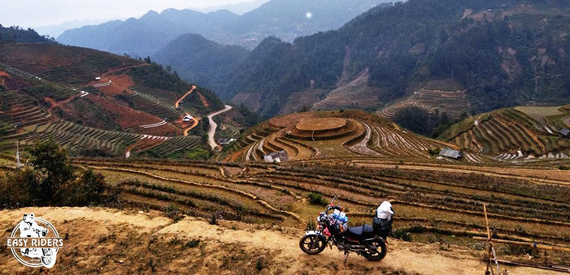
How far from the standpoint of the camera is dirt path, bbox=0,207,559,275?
757cm

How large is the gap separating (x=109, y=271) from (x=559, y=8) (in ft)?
771

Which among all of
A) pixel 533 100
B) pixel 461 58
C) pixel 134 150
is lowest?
pixel 134 150

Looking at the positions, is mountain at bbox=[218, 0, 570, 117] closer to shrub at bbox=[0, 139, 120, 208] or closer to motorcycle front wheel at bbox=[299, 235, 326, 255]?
shrub at bbox=[0, 139, 120, 208]

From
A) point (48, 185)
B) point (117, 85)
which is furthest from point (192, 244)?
point (117, 85)

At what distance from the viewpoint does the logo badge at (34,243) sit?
8414 millimetres

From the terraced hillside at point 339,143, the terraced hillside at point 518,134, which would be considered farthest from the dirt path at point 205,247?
the terraced hillside at point 518,134

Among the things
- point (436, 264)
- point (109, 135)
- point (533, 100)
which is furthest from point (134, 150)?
point (533, 100)

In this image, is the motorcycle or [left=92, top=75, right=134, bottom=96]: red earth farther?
[left=92, top=75, right=134, bottom=96]: red earth

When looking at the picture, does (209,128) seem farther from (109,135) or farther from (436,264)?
(436,264)

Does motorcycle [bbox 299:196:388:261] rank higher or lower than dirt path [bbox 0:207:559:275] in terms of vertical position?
higher

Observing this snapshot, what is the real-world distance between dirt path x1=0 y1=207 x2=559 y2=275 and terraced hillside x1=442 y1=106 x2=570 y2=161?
154 feet

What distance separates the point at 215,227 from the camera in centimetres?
1004

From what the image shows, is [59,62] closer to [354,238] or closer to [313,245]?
[313,245]

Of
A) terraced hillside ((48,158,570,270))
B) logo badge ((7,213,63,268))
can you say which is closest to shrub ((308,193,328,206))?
terraced hillside ((48,158,570,270))
